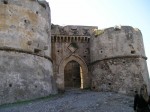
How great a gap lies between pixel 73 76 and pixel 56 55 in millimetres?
3401

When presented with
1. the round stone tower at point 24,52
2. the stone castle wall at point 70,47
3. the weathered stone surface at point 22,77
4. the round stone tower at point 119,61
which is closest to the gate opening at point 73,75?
the stone castle wall at point 70,47

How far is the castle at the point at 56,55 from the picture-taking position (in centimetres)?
1173

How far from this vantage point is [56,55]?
54.0 feet

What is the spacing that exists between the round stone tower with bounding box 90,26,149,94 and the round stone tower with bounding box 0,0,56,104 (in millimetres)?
3307

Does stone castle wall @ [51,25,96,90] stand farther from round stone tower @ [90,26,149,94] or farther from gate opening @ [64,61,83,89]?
gate opening @ [64,61,83,89]

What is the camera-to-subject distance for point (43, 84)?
1285 cm

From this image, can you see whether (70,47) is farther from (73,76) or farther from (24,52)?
(24,52)

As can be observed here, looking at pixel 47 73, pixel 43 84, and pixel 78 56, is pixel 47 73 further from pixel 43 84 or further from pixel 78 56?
pixel 78 56

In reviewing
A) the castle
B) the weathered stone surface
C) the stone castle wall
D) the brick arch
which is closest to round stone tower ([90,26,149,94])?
the castle

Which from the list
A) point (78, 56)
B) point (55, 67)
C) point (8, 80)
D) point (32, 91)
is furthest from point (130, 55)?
point (8, 80)

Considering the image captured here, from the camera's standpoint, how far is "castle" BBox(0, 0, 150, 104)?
1173 cm

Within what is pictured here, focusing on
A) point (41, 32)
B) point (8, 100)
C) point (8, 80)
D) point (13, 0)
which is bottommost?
point (8, 100)

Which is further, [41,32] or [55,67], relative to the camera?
[55,67]

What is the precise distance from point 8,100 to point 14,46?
2.81 metres
